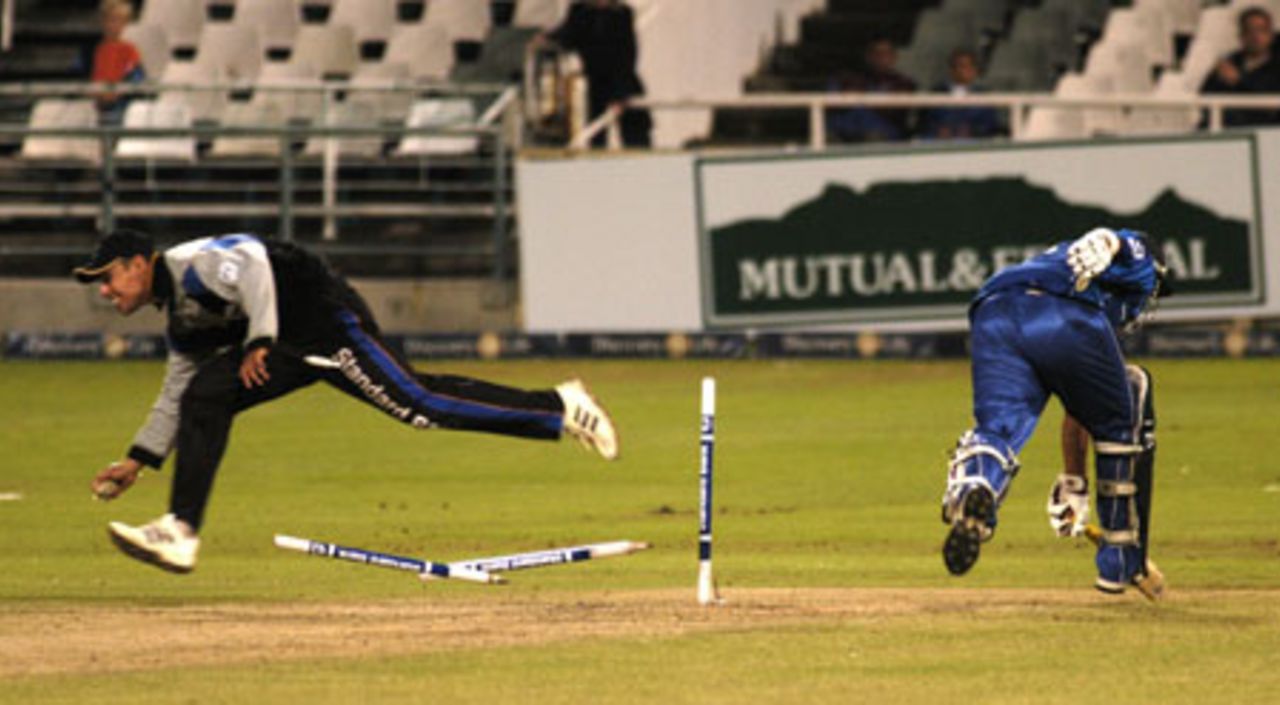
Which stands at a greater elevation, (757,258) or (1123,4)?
(1123,4)

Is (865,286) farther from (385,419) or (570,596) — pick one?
(570,596)

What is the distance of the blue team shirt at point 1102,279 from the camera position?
12.5 metres

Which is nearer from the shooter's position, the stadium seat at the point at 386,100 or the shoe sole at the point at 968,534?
the shoe sole at the point at 968,534

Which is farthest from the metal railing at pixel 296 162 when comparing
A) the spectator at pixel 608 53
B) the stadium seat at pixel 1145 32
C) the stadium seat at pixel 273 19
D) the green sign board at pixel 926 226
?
the stadium seat at pixel 1145 32

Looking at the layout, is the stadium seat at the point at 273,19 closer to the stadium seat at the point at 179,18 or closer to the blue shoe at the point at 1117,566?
the stadium seat at the point at 179,18

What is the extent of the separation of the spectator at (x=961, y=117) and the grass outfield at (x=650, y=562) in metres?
2.19

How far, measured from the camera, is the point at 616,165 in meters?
26.8

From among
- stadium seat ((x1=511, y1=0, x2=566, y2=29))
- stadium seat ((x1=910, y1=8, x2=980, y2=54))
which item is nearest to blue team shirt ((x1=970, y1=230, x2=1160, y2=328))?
stadium seat ((x1=910, y1=8, x2=980, y2=54))

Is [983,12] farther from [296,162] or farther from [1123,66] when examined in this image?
[296,162]

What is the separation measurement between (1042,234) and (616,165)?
388 cm

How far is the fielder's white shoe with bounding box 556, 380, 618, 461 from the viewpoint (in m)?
13.3

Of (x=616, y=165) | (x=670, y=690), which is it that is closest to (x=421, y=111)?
(x=616, y=165)

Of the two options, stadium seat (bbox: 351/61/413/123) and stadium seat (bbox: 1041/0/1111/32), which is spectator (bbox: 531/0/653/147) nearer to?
stadium seat (bbox: 351/61/413/123)

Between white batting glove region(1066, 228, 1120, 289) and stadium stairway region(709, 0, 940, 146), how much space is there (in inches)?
665
